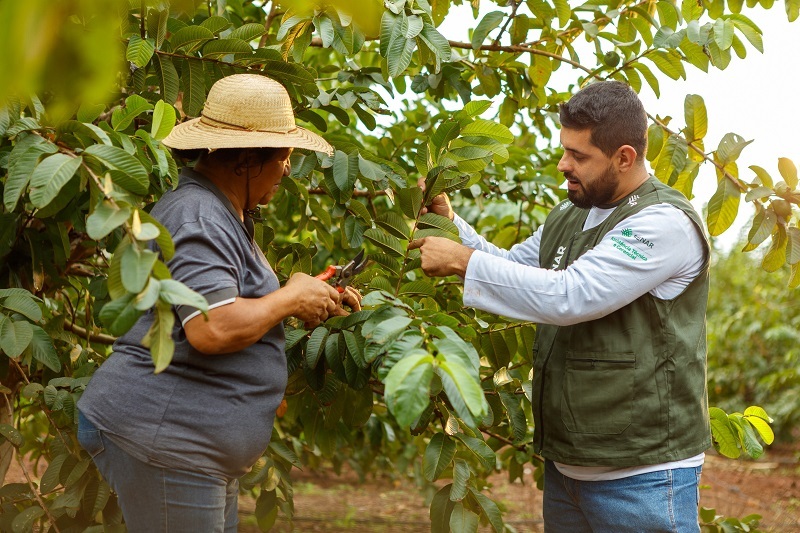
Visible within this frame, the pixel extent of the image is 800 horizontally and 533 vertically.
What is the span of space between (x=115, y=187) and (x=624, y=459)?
4.53ft

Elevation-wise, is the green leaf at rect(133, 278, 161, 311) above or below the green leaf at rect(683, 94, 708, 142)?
below

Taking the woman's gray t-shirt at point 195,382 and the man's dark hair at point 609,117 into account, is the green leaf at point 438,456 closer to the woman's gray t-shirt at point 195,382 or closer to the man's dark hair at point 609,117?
the woman's gray t-shirt at point 195,382

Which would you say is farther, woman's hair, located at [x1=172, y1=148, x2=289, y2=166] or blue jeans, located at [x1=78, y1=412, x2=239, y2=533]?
woman's hair, located at [x1=172, y1=148, x2=289, y2=166]

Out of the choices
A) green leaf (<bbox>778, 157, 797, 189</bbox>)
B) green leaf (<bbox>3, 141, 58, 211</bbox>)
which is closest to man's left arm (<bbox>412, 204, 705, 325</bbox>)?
green leaf (<bbox>778, 157, 797, 189</bbox>)

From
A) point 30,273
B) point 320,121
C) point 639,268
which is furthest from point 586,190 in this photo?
point 30,273

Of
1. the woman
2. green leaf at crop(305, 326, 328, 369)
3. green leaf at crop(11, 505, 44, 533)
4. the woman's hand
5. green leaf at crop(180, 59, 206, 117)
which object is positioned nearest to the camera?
the woman

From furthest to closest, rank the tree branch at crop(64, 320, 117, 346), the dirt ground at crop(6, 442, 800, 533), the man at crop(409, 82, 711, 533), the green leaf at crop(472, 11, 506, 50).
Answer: the dirt ground at crop(6, 442, 800, 533)
the tree branch at crop(64, 320, 117, 346)
the green leaf at crop(472, 11, 506, 50)
the man at crop(409, 82, 711, 533)

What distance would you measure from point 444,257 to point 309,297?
0.45 meters

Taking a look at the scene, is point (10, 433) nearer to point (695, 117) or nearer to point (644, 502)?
point (644, 502)

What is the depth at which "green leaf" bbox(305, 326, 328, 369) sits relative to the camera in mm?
2180

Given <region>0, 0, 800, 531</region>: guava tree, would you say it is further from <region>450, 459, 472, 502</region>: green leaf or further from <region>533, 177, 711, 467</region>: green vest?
<region>533, 177, 711, 467</region>: green vest

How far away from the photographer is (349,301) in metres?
2.24

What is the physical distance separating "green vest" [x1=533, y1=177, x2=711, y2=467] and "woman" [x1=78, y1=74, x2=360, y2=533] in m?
0.71

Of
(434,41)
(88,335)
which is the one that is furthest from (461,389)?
(88,335)
